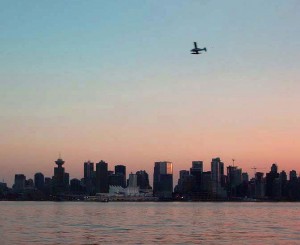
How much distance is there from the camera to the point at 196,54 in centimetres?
10569

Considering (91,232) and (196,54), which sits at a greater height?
(196,54)

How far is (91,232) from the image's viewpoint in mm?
109188

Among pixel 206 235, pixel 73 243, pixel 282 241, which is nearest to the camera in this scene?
pixel 73 243

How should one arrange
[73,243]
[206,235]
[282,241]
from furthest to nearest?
[206,235], [282,241], [73,243]

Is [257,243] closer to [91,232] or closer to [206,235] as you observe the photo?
[206,235]

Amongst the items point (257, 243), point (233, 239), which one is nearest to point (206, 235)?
point (233, 239)

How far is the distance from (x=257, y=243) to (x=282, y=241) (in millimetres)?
6122

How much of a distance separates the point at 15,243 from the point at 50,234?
56.7 feet

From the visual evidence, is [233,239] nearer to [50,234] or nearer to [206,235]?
[206,235]

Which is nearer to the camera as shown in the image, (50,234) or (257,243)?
(257,243)

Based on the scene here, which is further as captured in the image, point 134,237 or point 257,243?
point 134,237

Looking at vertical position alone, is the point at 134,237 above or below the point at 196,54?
below

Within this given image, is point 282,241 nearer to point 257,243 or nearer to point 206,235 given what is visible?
point 257,243

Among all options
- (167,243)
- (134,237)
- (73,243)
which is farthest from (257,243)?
(73,243)
